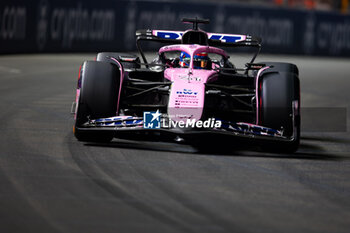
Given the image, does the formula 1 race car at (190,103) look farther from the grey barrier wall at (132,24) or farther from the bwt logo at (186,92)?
the grey barrier wall at (132,24)

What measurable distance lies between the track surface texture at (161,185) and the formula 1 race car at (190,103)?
0.89 feet

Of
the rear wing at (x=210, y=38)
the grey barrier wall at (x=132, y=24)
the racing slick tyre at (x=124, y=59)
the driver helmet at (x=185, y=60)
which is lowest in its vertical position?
the grey barrier wall at (x=132, y=24)

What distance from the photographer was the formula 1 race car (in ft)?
28.7

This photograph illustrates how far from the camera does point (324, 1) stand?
3994 cm

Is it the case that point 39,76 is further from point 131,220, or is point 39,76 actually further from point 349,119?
point 131,220

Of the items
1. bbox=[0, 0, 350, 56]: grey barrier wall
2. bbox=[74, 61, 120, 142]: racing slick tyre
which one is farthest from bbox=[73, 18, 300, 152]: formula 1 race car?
bbox=[0, 0, 350, 56]: grey barrier wall

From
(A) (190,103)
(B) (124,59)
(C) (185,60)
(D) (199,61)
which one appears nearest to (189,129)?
(A) (190,103)

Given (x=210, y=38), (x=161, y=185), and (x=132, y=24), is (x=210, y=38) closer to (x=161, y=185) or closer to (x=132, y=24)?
(x=161, y=185)

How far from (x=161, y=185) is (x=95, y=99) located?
7.76ft

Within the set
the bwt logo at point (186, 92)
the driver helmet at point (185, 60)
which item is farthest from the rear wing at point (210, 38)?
the bwt logo at point (186, 92)

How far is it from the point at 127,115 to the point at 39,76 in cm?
1026

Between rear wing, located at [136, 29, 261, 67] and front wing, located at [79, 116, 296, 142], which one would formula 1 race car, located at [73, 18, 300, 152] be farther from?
rear wing, located at [136, 29, 261, 67]

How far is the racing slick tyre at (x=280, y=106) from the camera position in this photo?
915 cm

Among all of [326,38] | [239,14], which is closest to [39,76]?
[239,14]
